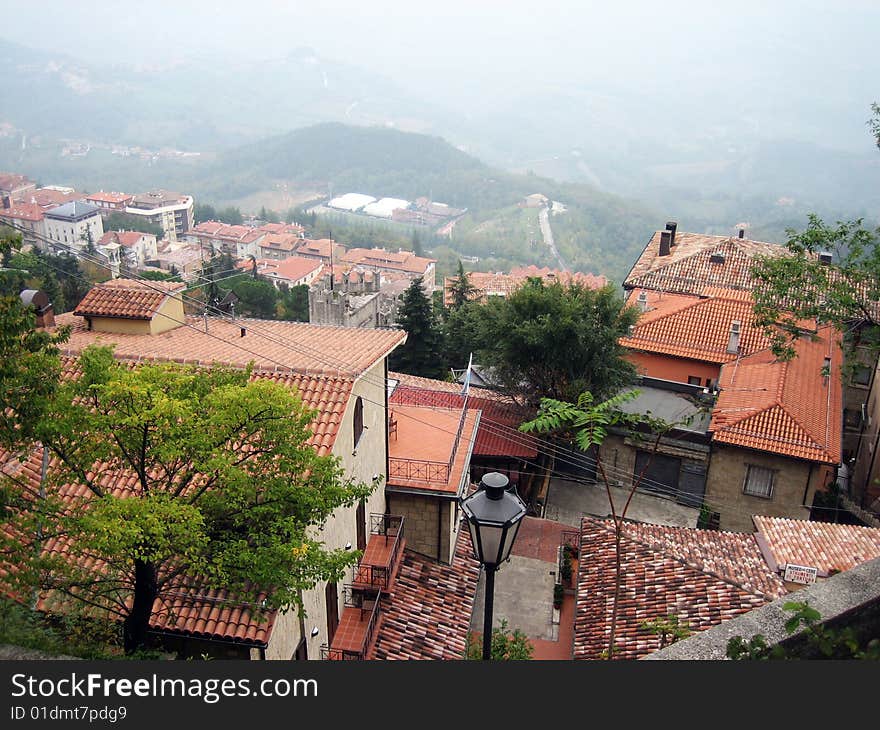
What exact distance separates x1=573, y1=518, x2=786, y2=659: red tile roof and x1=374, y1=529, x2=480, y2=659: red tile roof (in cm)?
235

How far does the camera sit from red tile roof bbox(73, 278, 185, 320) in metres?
15.7

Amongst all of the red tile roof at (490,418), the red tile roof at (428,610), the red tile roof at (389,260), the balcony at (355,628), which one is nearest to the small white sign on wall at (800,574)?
the red tile roof at (428,610)

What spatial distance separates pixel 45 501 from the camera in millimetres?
7555

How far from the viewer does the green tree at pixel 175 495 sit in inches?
288

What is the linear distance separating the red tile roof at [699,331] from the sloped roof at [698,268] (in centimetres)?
759

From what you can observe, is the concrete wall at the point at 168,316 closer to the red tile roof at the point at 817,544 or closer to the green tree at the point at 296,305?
the red tile roof at the point at 817,544

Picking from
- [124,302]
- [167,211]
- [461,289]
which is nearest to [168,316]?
[124,302]

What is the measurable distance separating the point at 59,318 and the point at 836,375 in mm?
26026

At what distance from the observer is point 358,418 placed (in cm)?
1327

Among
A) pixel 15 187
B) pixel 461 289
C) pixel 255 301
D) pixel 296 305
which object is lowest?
pixel 296 305

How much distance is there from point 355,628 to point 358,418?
3.81 m

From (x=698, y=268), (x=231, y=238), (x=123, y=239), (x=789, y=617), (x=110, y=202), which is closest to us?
(x=789, y=617)

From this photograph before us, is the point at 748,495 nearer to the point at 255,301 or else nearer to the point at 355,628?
the point at 355,628

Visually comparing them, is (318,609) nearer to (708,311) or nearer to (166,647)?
(166,647)
